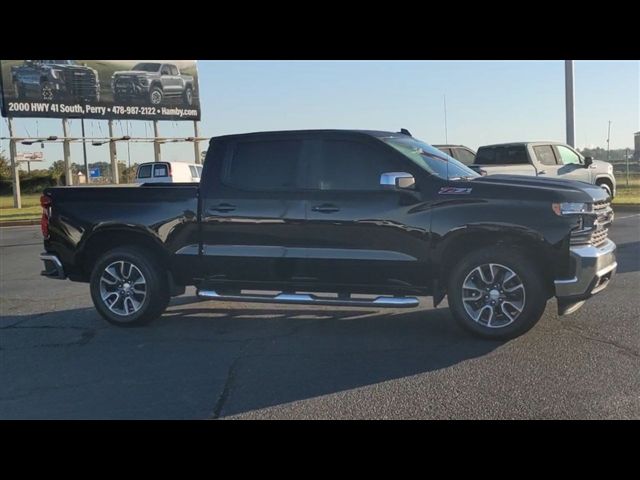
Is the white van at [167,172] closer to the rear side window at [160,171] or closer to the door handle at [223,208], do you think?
the rear side window at [160,171]

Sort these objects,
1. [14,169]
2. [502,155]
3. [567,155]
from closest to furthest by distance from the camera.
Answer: [502,155], [567,155], [14,169]

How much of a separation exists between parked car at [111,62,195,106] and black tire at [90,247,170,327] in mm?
30160

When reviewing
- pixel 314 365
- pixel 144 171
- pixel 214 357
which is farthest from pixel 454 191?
pixel 144 171

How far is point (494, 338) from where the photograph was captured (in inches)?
237

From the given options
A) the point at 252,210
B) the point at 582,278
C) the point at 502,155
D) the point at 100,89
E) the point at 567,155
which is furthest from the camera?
the point at 100,89

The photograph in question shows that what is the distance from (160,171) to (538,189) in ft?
71.7

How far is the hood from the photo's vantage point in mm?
5844

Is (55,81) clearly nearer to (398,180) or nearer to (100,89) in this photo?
(100,89)

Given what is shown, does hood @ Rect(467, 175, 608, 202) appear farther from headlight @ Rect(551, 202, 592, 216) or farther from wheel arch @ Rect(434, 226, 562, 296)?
wheel arch @ Rect(434, 226, 562, 296)

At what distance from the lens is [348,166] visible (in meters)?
6.54
